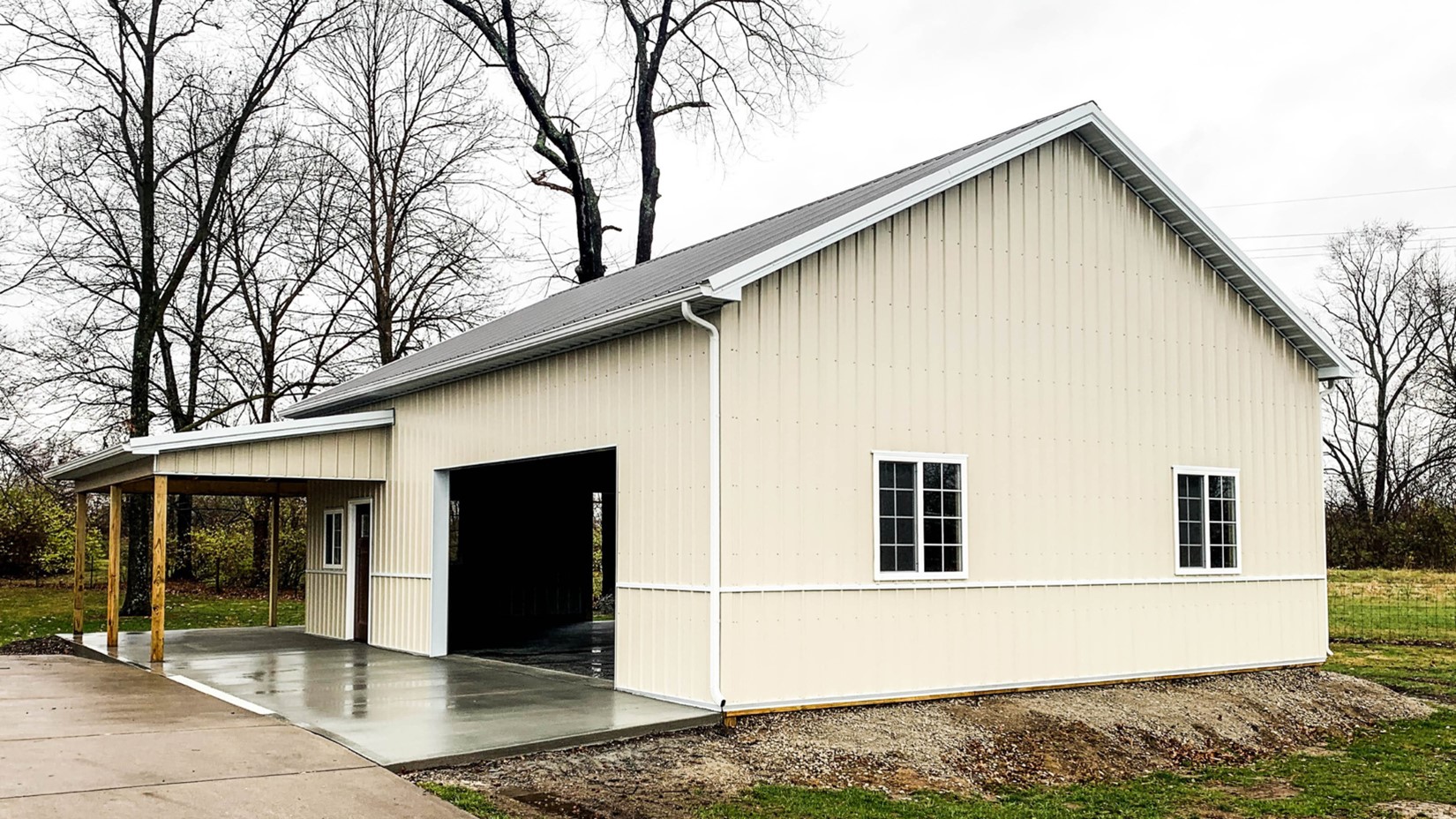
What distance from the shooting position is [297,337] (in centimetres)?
2889

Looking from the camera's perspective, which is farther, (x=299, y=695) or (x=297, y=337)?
(x=297, y=337)

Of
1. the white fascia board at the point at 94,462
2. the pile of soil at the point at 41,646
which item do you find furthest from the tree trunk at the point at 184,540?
the pile of soil at the point at 41,646

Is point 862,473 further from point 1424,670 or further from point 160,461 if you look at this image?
point 1424,670

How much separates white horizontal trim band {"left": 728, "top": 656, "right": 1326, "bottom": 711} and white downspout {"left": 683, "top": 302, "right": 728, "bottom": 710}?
413 millimetres

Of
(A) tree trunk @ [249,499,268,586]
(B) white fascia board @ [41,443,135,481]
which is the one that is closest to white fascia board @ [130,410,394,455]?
(B) white fascia board @ [41,443,135,481]

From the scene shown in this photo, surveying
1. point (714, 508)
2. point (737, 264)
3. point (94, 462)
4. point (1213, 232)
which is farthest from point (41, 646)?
point (1213, 232)

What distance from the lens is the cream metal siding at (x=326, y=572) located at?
1794 centimetres

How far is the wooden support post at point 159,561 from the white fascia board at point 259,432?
41 centimetres

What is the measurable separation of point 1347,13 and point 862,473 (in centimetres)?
1888

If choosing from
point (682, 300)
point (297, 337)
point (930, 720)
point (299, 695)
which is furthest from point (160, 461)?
point (297, 337)

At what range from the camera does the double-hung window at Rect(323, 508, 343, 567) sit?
18344mm

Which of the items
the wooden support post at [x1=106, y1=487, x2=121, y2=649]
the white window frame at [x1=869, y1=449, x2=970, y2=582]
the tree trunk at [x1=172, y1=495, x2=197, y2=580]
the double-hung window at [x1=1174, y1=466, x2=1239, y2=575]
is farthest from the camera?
the tree trunk at [x1=172, y1=495, x2=197, y2=580]

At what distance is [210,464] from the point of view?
15031 mm

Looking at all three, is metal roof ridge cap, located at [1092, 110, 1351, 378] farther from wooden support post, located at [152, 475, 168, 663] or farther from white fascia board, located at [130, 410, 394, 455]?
wooden support post, located at [152, 475, 168, 663]
